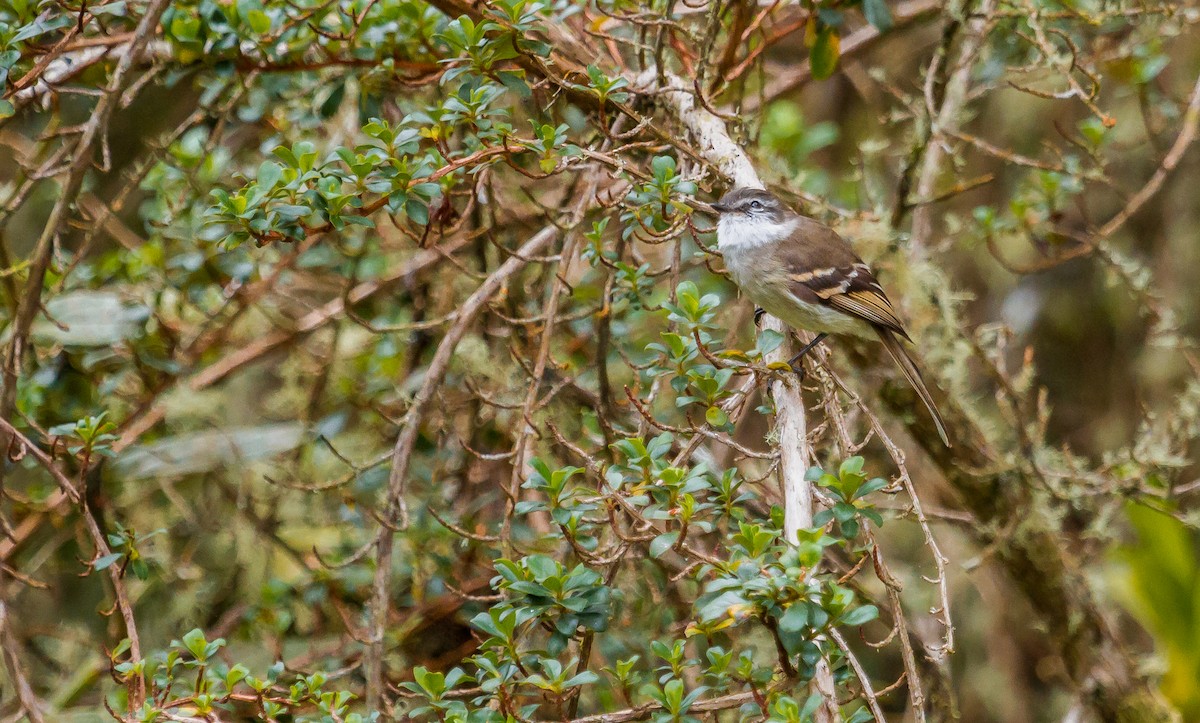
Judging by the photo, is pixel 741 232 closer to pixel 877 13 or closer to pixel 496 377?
pixel 877 13

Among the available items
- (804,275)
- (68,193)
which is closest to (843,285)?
(804,275)

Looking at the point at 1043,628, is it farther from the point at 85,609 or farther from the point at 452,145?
the point at 85,609

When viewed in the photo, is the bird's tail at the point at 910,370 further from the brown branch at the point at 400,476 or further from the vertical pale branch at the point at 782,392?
the brown branch at the point at 400,476

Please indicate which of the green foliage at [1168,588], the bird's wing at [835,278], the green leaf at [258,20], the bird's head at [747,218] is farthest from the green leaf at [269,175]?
the green foliage at [1168,588]

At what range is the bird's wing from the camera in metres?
3.12

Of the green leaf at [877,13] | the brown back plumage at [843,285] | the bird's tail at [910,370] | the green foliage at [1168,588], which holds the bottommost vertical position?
the green foliage at [1168,588]

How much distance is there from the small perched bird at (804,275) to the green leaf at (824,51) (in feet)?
1.28

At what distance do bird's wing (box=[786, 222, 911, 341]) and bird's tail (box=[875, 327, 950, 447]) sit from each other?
61mm

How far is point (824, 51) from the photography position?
3004 mm

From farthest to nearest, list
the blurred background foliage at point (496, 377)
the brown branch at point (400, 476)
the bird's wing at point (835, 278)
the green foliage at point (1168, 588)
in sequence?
1. the green foliage at point (1168, 588)
2. the bird's wing at point (835, 278)
3. the brown branch at point (400, 476)
4. the blurred background foliage at point (496, 377)

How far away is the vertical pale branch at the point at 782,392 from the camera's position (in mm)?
1866

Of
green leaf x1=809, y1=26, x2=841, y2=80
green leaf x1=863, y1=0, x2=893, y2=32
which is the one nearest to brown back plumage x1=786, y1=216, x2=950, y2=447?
green leaf x1=809, y1=26, x2=841, y2=80

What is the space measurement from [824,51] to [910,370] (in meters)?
0.96

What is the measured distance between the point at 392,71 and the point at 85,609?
2.81m
